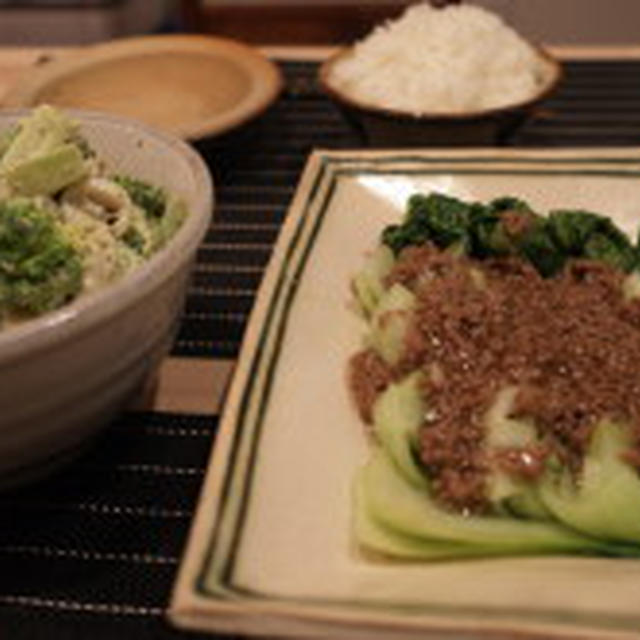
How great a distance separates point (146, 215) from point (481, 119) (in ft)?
2.27

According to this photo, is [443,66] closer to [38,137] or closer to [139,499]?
[38,137]

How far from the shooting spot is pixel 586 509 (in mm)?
972

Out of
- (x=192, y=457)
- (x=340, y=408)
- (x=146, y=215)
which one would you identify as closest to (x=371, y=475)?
(x=340, y=408)

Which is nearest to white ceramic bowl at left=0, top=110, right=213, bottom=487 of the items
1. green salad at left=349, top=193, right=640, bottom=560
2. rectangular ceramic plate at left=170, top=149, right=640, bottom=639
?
rectangular ceramic plate at left=170, top=149, right=640, bottom=639

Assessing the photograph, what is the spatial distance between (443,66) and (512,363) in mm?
905

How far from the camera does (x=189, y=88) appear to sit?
6.61 feet

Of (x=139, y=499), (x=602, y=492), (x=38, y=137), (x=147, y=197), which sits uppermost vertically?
(x=38, y=137)

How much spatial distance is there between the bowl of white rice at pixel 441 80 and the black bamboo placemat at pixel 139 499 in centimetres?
21

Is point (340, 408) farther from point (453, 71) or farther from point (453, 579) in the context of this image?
point (453, 71)

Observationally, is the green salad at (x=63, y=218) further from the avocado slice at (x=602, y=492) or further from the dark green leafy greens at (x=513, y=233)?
the avocado slice at (x=602, y=492)

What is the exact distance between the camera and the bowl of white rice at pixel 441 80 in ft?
5.66

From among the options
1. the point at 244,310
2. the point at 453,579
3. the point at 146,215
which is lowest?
the point at 244,310

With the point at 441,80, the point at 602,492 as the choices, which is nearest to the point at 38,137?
the point at 602,492

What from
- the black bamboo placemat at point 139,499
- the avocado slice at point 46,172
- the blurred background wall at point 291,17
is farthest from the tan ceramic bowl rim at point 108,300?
the blurred background wall at point 291,17
